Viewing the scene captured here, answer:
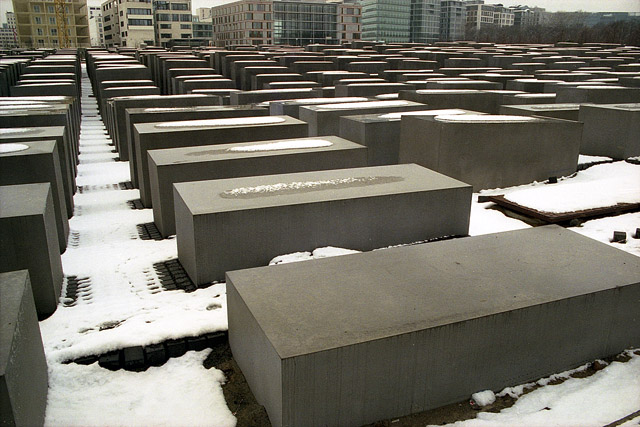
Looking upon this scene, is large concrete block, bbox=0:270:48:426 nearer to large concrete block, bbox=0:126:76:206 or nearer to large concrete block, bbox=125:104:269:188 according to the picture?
large concrete block, bbox=0:126:76:206

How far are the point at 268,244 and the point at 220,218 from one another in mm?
618

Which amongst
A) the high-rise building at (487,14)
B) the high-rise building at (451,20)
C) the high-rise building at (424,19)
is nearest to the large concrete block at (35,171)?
the high-rise building at (424,19)

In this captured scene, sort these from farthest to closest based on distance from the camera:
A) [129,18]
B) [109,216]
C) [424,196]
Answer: [129,18] < [109,216] < [424,196]

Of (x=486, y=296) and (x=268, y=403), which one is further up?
(x=486, y=296)

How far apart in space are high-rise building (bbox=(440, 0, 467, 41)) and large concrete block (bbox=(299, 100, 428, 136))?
339 feet

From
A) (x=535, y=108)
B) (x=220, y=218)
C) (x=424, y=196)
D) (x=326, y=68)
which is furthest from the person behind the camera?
→ (x=326, y=68)

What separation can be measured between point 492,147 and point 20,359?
7898 millimetres

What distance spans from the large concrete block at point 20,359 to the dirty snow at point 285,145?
Result: 460 cm

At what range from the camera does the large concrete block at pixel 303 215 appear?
552cm

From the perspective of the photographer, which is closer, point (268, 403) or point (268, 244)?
point (268, 403)

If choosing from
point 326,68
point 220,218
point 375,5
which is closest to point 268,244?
point 220,218

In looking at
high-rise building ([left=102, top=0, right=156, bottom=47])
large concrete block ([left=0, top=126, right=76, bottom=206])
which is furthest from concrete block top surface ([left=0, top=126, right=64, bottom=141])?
high-rise building ([left=102, top=0, right=156, bottom=47])

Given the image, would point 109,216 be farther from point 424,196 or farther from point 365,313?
point 365,313

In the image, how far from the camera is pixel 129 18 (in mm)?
72438
